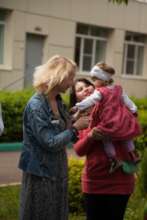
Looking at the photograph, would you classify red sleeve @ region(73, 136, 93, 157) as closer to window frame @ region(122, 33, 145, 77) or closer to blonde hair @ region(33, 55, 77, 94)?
blonde hair @ region(33, 55, 77, 94)

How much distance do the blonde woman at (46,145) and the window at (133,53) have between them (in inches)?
905

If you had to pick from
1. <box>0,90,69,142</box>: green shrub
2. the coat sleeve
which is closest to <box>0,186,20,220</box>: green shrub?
the coat sleeve

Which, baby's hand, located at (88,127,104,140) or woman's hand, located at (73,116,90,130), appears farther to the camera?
woman's hand, located at (73,116,90,130)

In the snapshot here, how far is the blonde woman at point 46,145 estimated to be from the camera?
502cm

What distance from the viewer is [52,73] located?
505cm

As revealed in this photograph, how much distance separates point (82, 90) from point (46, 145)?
1.15 metres

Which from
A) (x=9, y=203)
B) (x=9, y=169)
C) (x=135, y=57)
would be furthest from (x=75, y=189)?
(x=135, y=57)

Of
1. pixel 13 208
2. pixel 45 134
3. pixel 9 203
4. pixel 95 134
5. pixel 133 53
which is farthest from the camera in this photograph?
pixel 133 53

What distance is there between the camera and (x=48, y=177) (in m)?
5.07

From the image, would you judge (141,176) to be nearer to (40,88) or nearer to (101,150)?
(101,150)

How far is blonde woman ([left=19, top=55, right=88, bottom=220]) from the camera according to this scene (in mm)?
5016

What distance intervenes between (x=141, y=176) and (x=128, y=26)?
21.9 meters

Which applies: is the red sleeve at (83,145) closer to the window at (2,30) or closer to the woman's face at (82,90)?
the woman's face at (82,90)

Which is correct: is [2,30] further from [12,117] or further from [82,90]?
[82,90]
